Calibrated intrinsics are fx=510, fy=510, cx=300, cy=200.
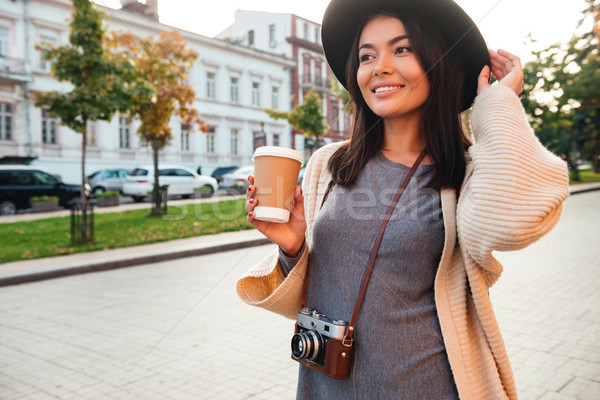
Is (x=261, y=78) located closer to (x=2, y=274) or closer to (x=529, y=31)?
(x=529, y=31)

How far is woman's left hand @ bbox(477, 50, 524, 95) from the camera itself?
1.51m

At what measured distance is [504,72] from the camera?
1588 mm

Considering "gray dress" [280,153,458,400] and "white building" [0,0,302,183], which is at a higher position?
"white building" [0,0,302,183]

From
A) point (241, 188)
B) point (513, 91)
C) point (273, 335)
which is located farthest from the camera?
point (241, 188)

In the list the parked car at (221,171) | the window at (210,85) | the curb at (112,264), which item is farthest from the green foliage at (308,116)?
the curb at (112,264)

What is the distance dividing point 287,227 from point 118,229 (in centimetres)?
1124

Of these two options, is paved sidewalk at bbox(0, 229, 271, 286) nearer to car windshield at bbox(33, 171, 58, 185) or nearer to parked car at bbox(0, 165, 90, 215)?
parked car at bbox(0, 165, 90, 215)

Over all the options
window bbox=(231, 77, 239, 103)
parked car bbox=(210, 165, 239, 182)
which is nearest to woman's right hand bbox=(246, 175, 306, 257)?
parked car bbox=(210, 165, 239, 182)

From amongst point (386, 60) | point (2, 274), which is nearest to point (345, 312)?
point (386, 60)

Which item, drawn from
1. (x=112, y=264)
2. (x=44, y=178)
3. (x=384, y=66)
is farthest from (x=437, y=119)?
(x=44, y=178)

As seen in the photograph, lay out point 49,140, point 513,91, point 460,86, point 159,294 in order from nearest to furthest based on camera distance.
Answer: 1. point 513,91
2. point 460,86
3. point 159,294
4. point 49,140

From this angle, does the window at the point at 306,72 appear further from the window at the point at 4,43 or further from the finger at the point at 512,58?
the finger at the point at 512,58

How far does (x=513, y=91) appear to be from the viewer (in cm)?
148

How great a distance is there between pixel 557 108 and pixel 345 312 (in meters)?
27.8
